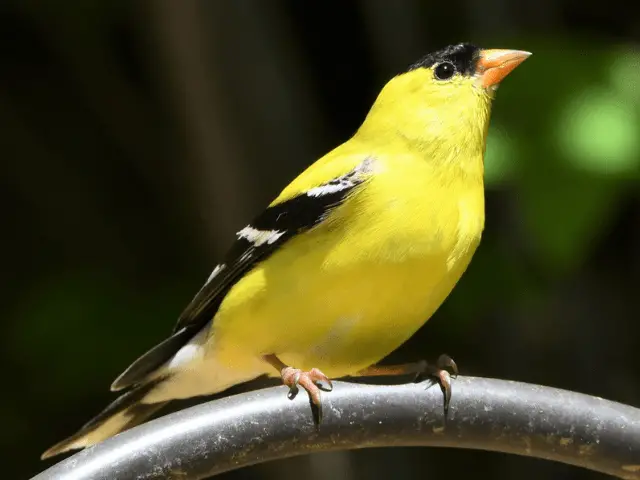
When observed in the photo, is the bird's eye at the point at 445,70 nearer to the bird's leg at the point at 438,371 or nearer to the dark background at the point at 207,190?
the dark background at the point at 207,190

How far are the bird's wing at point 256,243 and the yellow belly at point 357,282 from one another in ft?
0.11

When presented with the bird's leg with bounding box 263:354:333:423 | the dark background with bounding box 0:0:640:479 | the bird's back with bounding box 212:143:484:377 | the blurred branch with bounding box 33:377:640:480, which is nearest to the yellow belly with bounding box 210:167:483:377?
the bird's back with bounding box 212:143:484:377

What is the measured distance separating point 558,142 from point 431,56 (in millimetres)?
400

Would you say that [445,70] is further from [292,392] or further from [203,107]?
[203,107]

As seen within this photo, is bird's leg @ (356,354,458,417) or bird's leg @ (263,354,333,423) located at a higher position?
bird's leg @ (263,354,333,423)

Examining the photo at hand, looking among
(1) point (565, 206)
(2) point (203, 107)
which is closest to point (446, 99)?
(1) point (565, 206)

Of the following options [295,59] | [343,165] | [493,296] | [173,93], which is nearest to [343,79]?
[295,59]

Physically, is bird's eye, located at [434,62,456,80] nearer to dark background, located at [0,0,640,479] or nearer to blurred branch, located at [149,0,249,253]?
dark background, located at [0,0,640,479]

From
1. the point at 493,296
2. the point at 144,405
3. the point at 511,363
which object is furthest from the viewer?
the point at 511,363

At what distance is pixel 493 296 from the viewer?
3074 mm

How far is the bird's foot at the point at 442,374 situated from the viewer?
1545mm

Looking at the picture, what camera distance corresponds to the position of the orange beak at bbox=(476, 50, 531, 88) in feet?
7.06

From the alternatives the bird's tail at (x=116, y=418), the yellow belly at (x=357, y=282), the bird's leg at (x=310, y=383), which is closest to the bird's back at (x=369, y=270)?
the yellow belly at (x=357, y=282)

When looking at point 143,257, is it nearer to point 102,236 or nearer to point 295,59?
point 102,236
